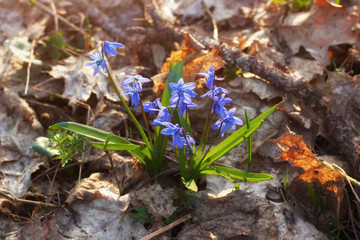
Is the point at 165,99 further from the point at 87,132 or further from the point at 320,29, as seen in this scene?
the point at 320,29

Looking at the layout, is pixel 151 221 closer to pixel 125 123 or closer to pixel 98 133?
pixel 98 133

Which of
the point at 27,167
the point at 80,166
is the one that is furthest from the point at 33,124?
the point at 80,166

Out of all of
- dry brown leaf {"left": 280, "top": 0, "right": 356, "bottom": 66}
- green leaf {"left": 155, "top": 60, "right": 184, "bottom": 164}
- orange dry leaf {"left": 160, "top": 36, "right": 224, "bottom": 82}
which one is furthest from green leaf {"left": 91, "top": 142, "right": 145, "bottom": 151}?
dry brown leaf {"left": 280, "top": 0, "right": 356, "bottom": 66}

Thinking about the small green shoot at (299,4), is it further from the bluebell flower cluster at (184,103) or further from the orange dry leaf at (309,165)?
the bluebell flower cluster at (184,103)

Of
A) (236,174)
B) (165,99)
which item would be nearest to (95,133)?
(165,99)

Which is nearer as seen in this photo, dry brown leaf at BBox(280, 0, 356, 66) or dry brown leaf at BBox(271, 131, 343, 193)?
dry brown leaf at BBox(271, 131, 343, 193)

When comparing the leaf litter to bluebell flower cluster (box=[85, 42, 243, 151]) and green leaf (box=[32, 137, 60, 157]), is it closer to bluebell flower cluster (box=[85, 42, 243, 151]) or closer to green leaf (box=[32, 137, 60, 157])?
green leaf (box=[32, 137, 60, 157])

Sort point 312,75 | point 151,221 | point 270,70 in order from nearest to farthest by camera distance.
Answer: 1. point 151,221
2. point 270,70
3. point 312,75

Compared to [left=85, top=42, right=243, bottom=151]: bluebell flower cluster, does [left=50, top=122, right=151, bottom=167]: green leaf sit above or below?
below
